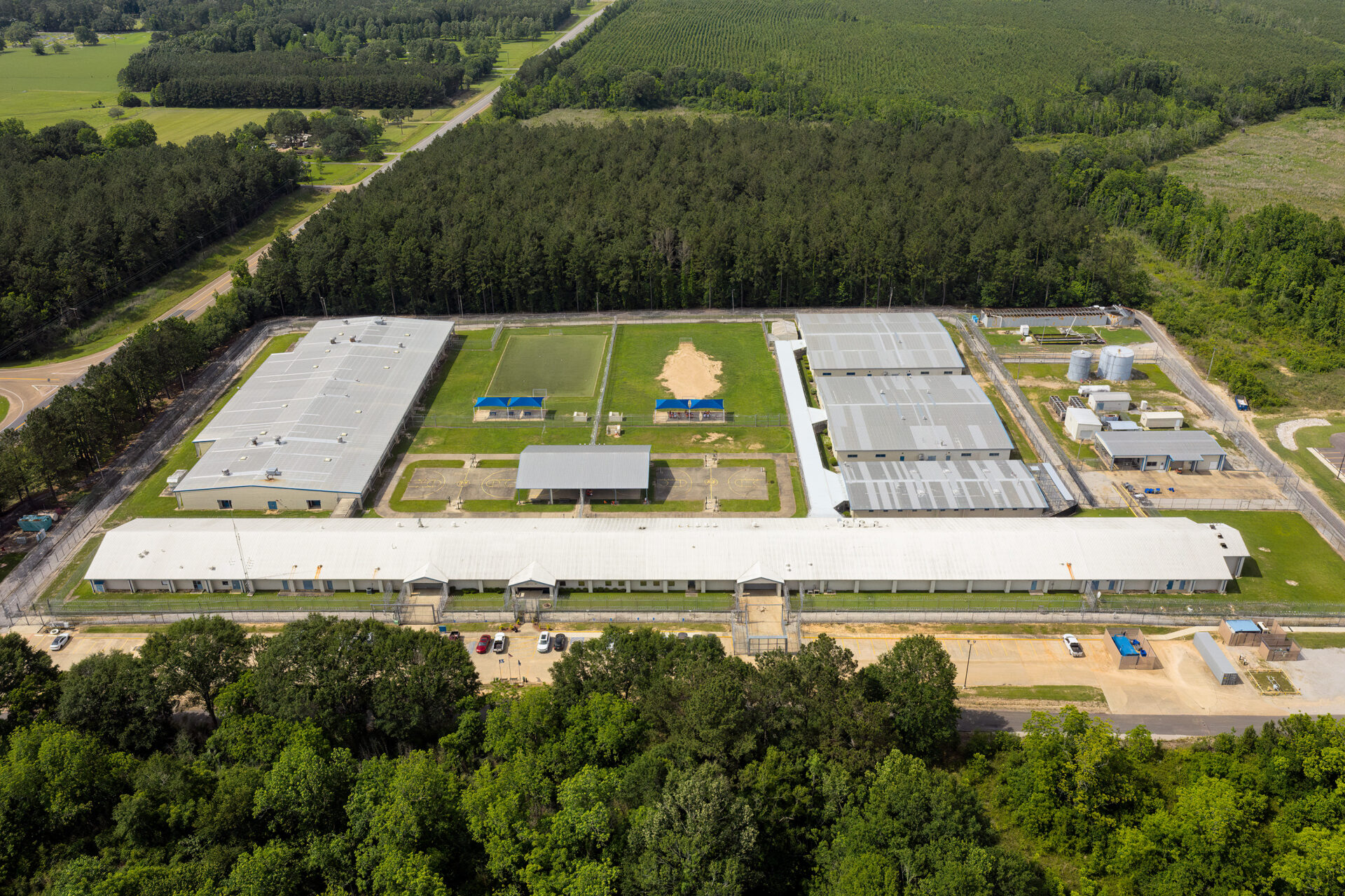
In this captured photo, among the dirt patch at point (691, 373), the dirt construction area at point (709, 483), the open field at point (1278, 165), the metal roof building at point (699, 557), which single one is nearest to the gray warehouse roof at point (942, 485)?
the metal roof building at point (699, 557)

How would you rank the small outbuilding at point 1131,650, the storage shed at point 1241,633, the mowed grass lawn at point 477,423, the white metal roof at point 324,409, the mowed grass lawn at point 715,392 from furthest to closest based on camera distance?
the mowed grass lawn at point 715,392
the mowed grass lawn at point 477,423
the white metal roof at point 324,409
the storage shed at point 1241,633
the small outbuilding at point 1131,650

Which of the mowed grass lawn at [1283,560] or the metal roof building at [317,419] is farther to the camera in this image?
the metal roof building at [317,419]

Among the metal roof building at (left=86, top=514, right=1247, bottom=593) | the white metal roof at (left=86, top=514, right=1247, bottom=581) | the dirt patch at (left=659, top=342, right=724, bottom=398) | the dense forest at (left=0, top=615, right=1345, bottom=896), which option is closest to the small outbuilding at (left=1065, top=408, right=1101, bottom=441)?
the white metal roof at (left=86, top=514, right=1247, bottom=581)

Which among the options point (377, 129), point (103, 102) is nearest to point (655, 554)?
point (377, 129)

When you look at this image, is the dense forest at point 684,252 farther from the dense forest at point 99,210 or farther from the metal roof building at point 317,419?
the dense forest at point 99,210

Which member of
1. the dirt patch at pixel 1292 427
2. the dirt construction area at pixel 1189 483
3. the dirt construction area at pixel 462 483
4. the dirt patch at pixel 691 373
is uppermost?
the dirt patch at pixel 1292 427

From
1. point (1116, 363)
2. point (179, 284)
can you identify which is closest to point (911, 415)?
point (1116, 363)

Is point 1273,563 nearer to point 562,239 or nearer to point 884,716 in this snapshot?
point 884,716

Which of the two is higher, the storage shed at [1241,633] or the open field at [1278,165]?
the open field at [1278,165]
